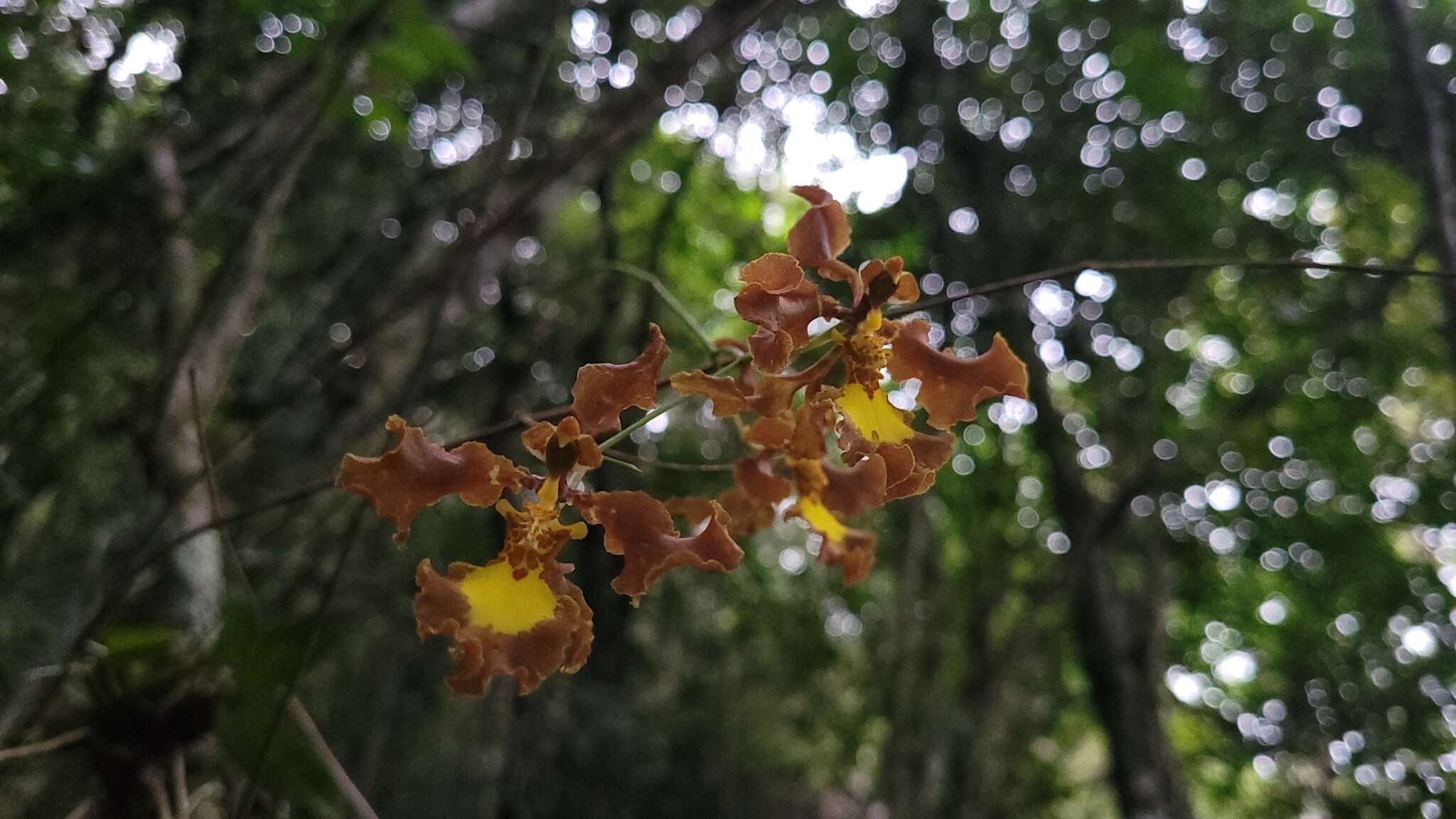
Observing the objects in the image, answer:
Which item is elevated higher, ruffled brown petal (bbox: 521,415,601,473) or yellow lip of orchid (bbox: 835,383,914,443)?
ruffled brown petal (bbox: 521,415,601,473)

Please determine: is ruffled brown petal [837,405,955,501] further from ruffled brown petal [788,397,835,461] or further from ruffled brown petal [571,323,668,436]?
ruffled brown petal [571,323,668,436]

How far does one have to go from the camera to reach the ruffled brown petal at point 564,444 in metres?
0.58

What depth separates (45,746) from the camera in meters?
0.83

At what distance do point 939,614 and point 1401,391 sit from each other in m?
1.04

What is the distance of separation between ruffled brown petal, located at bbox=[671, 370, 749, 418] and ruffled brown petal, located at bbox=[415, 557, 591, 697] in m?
0.14

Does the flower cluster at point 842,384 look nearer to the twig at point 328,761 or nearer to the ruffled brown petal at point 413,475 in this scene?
the ruffled brown petal at point 413,475

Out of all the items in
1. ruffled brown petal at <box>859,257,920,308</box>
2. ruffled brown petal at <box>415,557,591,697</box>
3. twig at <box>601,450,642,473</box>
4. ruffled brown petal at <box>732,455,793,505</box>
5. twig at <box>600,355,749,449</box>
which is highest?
ruffled brown petal at <box>859,257,920,308</box>

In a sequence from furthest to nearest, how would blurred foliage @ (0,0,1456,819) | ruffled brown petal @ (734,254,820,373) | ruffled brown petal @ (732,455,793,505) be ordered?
blurred foliage @ (0,0,1456,819) < ruffled brown petal @ (732,455,793,505) < ruffled brown petal @ (734,254,820,373)

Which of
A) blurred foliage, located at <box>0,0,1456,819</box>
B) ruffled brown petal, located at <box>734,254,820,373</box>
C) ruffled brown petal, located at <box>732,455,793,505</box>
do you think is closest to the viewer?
ruffled brown petal, located at <box>734,254,820,373</box>

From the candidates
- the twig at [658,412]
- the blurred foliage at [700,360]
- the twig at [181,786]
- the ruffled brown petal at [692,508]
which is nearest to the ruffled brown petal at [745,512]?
the ruffled brown petal at [692,508]

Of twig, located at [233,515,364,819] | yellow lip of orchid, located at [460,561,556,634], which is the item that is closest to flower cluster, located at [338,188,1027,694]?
yellow lip of orchid, located at [460,561,556,634]

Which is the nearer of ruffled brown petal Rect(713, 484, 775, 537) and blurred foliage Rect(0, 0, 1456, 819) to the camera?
ruffled brown petal Rect(713, 484, 775, 537)

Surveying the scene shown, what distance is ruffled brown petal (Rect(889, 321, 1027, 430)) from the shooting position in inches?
23.0

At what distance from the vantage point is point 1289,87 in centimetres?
181
